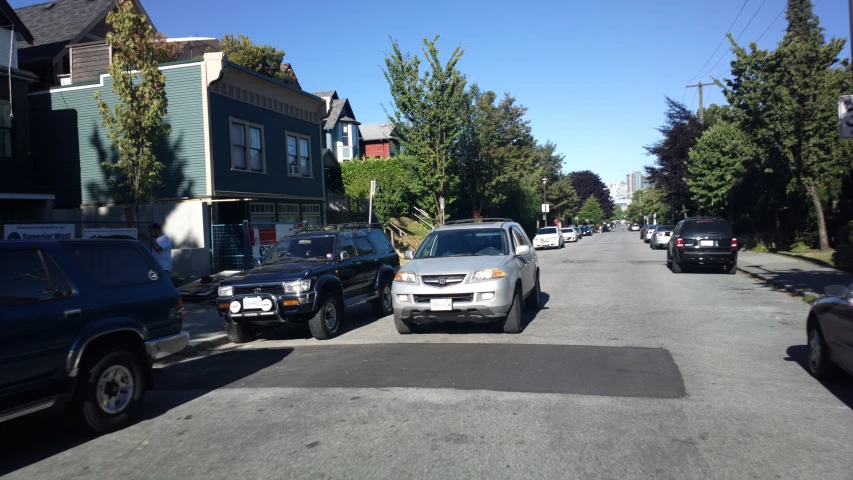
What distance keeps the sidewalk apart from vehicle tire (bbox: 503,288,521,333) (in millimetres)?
6992

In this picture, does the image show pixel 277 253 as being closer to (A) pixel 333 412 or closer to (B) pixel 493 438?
(A) pixel 333 412

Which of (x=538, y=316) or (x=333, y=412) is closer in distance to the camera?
(x=333, y=412)

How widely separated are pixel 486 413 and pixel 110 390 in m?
3.51

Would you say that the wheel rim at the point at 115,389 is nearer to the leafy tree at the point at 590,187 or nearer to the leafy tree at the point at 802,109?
the leafy tree at the point at 802,109

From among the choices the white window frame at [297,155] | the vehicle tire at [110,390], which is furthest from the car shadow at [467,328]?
the white window frame at [297,155]

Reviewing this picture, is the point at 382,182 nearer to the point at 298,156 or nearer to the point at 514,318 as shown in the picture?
the point at 298,156

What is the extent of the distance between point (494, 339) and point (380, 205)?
22.6 meters

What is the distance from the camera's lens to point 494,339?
9.47 metres

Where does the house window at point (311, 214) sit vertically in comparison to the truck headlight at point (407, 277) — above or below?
above

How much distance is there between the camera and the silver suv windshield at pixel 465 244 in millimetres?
10625

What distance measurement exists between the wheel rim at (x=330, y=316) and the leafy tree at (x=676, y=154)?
1503 inches

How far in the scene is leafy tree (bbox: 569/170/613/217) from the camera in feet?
365

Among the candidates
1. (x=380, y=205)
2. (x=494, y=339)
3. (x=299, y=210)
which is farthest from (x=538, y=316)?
(x=380, y=205)

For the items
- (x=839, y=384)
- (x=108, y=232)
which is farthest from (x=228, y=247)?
(x=839, y=384)
